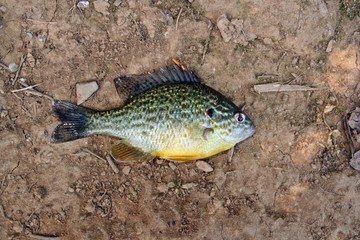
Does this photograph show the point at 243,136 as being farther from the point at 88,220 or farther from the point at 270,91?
the point at 88,220

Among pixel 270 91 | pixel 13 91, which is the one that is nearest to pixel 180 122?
pixel 270 91

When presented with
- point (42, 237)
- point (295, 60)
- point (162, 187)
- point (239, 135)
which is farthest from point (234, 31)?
point (42, 237)

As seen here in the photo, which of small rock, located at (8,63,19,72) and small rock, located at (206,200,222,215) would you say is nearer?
small rock, located at (8,63,19,72)

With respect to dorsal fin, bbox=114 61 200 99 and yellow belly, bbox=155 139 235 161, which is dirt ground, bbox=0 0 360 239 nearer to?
dorsal fin, bbox=114 61 200 99

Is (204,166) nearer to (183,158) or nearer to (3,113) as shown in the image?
(183,158)

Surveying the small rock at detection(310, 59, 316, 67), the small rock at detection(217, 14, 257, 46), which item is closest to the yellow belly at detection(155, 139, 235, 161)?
the small rock at detection(217, 14, 257, 46)
